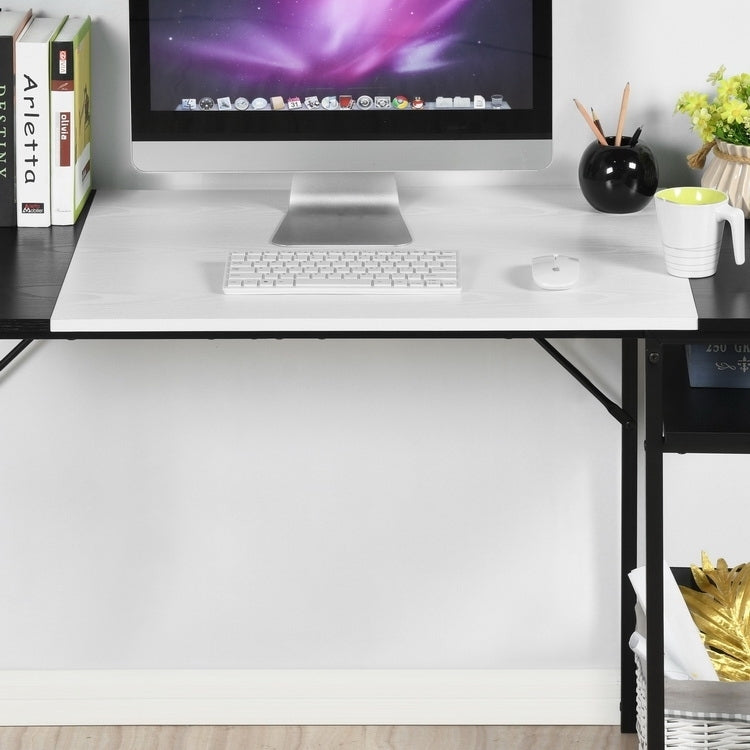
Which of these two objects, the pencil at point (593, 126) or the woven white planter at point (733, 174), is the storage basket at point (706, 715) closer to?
the woven white planter at point (733, 174)

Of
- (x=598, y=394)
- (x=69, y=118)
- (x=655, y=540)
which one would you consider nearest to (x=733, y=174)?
(x=598, y=394)

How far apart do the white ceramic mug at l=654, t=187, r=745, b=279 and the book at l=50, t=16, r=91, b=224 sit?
820mm

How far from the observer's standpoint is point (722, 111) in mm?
1668

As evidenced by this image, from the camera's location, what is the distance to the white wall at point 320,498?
75.6 inches

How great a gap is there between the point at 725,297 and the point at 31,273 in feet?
2.89

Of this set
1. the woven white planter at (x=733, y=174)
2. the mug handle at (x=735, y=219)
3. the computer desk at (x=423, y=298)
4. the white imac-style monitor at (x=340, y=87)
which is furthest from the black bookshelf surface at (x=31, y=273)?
the woven white planter at (x=733, y=174)

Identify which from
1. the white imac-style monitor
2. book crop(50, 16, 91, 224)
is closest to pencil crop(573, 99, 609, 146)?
the white imac-style monitor

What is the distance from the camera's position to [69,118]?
1.63 m

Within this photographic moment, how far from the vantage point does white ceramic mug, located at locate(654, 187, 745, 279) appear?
1.43 metres

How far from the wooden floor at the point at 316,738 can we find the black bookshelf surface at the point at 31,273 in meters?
0.92

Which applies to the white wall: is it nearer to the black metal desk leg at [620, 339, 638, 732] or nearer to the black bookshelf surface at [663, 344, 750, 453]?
the black metal desk leg at [620, 339, 638, 732]

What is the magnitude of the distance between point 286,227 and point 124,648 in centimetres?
88

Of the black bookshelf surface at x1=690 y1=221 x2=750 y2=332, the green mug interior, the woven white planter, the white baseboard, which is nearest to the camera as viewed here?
the black bookshelf surface at x1=690 y1=221 x2=750 y2=332

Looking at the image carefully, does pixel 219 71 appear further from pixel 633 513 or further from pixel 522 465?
pixel 633 513
